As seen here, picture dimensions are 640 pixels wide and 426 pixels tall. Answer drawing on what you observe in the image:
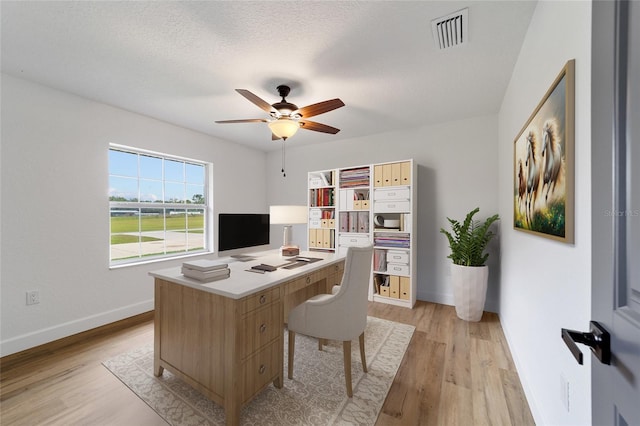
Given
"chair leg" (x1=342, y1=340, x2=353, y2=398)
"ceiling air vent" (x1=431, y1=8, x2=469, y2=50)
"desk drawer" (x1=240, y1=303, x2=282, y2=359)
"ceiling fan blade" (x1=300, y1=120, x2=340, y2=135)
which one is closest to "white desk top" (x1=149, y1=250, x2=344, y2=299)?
"desk drawer" (x1=240, y1=303, x2=282, y2=359)

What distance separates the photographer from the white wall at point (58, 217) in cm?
217

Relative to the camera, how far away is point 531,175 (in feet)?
4.97

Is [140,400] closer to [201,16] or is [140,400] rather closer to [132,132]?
[201,16]

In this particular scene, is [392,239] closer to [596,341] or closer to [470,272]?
Answer: [470,272]

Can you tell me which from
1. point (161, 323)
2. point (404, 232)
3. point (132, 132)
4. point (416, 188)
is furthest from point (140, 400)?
point (416, 188)

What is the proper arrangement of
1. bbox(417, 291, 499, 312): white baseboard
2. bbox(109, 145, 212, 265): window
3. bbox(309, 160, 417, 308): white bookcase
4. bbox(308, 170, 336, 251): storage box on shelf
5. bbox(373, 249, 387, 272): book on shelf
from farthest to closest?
bbox(308, 170, 336, 251): storage box on shelf → bbox(373, 249, 387, 272): book on shelf → bbox(309, 160, 417, 308): white bookcase → bbox(417, 291, 499, 312): white baseboard → bbox(109, 145, 212, 265): window

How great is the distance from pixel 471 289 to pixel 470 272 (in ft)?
0.62

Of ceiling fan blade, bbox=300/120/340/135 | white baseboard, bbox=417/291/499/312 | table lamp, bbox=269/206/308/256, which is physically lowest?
white baseboard, bbox=417/291/499/312

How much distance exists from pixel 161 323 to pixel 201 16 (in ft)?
6.77

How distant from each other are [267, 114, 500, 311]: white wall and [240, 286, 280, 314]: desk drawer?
8.44 ft

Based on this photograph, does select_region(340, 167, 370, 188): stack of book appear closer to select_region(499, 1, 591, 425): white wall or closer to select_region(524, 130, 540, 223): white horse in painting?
select_region(499, 1, 591, 425): white wall

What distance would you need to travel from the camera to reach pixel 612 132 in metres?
0.54

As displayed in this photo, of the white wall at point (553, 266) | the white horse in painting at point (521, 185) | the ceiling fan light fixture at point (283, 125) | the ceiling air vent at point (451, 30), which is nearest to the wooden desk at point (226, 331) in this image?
the ceiling fan light fixture at point (283, 125)

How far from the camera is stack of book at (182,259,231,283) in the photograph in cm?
156
